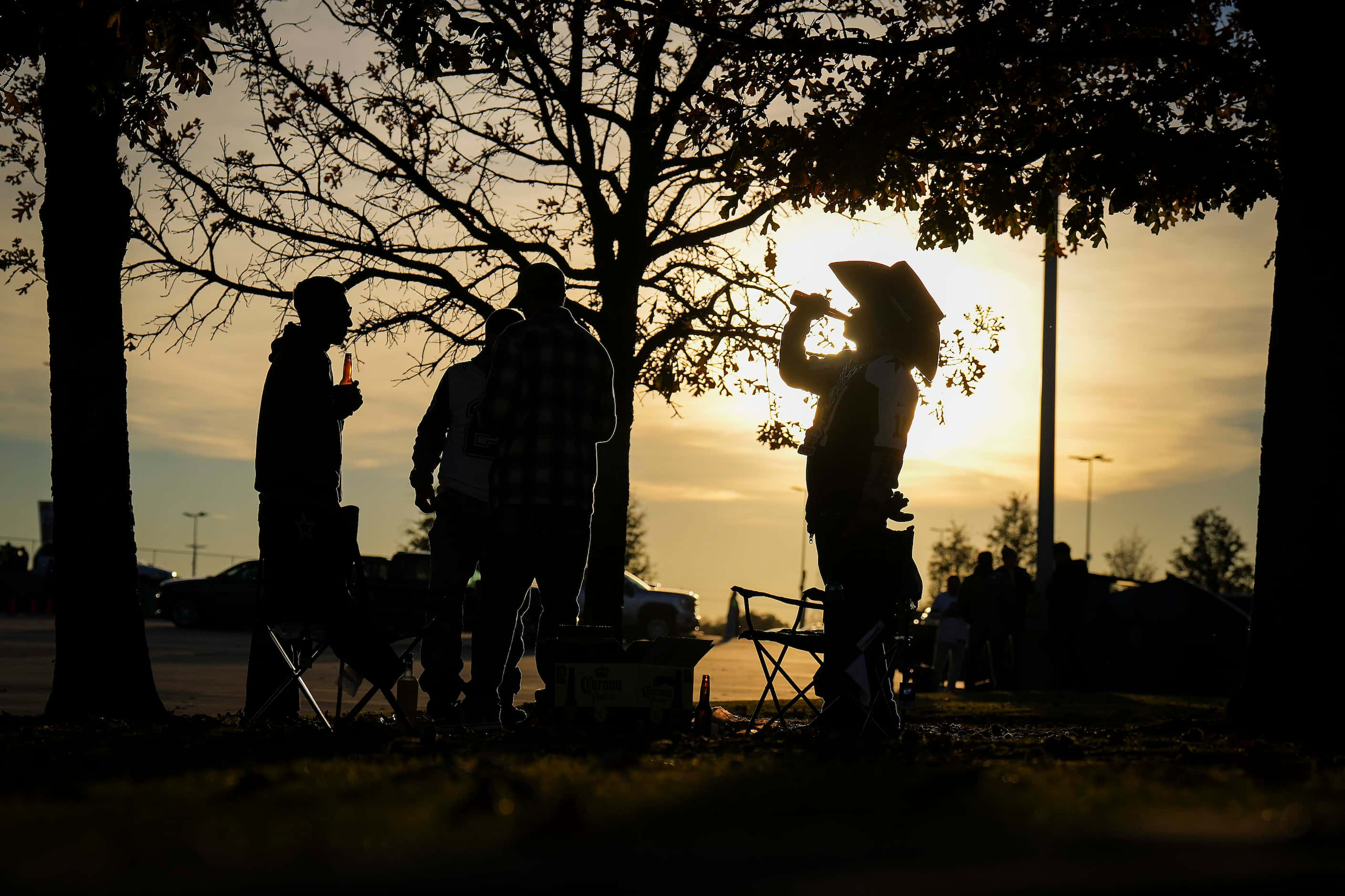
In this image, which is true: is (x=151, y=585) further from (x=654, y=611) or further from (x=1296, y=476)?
(x=1296, y=476)

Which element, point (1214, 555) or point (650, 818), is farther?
point (1214, 555)

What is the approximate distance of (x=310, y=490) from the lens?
5.95m

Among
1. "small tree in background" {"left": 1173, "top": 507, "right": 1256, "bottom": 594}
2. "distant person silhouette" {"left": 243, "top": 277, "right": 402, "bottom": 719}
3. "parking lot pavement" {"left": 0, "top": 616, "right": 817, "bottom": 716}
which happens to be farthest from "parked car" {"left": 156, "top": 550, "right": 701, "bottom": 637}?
"small tree in background" {"left": 1173, "top": 507, "right": 1256, "bottom": 594}

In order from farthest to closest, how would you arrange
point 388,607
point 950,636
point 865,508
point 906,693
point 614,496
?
point 388,607 → point 950,636 → point 614,496 → point 906,693 → point 865,508

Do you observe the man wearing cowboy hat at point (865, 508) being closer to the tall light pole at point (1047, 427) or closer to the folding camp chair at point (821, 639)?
the folding camp chair at point (821, 639)

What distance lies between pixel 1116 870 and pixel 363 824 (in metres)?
1.43

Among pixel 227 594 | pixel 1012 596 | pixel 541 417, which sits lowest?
pixel 227 594

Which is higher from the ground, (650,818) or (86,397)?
(86,397)

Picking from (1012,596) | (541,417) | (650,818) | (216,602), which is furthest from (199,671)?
(216,602)

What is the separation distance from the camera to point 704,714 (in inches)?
245

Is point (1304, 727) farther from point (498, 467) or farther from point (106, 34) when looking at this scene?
point (106, 34)

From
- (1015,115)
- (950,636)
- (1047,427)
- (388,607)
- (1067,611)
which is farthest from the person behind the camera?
(388,607)

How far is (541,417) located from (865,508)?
1.49 m

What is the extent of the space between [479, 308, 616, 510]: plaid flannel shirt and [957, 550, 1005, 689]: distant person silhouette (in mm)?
11649
